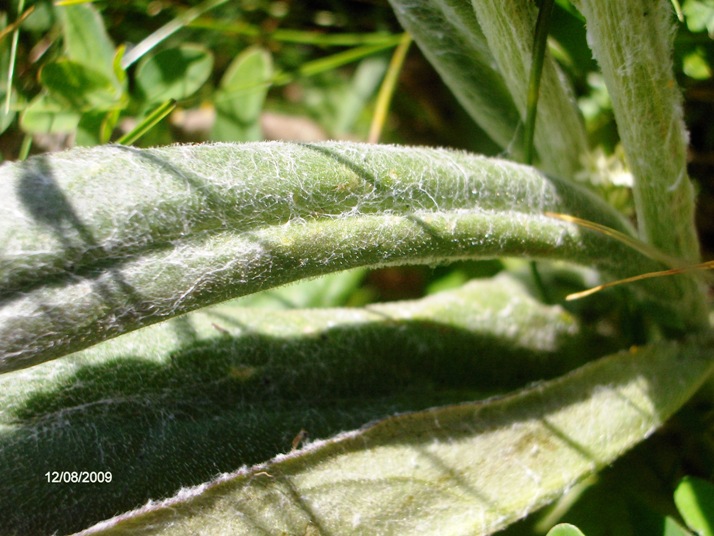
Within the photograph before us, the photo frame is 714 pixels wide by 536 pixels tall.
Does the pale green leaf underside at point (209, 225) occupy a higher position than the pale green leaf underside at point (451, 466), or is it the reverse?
the pale green leaf underside at point (209, 225)

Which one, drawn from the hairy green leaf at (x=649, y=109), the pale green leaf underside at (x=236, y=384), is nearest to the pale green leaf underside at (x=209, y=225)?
the hairy green leaf at (x=649, y=109)

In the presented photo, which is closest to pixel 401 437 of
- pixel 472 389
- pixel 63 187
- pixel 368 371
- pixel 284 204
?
pixel 368 371

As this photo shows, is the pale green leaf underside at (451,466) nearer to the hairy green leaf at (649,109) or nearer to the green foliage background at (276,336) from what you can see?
the green foliage background at (276,336)

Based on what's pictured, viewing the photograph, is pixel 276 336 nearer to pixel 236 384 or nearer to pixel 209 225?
pixel 236 384

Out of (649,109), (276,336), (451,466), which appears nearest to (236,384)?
(276,336)

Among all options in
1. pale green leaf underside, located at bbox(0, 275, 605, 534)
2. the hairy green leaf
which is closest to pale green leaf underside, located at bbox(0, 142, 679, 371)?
the hairy green leaf

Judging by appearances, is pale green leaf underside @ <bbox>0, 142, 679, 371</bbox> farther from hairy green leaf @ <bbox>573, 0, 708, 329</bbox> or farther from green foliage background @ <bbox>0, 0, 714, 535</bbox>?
green foliage background @ <bbox>0, 0, 714, 535</bbox>
